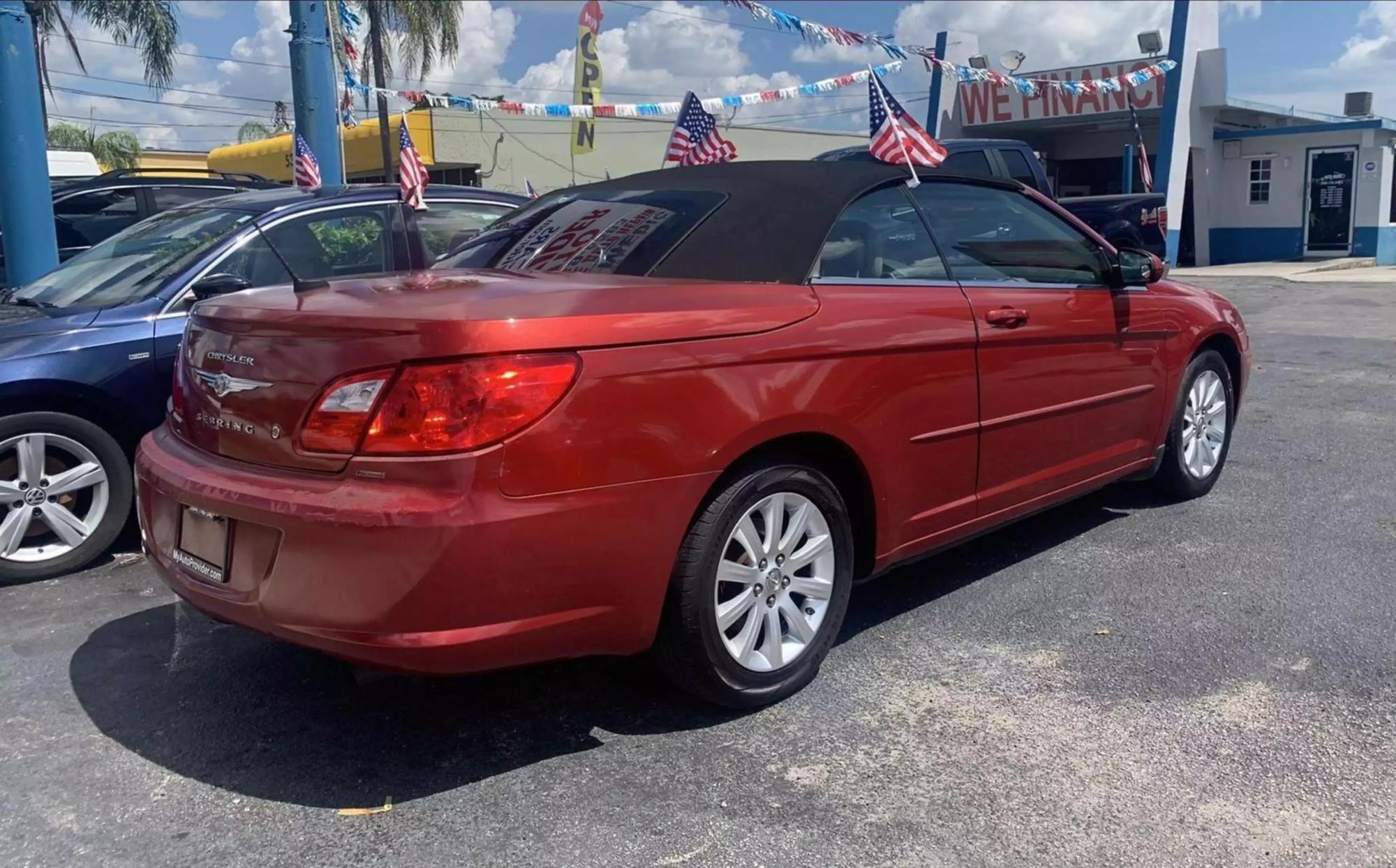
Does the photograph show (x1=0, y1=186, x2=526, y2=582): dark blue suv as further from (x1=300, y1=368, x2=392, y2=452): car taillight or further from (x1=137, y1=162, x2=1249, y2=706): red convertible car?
(x1=300, y1=368, x2=392, y2=452): car taillight

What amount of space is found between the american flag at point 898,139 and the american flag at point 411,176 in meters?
2.38

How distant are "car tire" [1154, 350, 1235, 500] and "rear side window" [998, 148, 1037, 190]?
633 cm

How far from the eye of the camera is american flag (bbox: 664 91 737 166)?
8094 millimetres

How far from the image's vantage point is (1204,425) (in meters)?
5.55

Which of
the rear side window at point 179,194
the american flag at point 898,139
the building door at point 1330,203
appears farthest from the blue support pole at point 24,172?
the building door at point 1330,203

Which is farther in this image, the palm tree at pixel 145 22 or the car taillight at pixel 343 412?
the palm tree at pixel 145 22

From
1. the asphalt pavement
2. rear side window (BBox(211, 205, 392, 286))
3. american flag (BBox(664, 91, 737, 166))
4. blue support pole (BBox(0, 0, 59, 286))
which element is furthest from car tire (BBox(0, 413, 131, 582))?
american flag (BBox(664, 91, 737, 166))

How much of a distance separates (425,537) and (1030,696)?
6.24 ft

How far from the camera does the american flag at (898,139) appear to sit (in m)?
4.54

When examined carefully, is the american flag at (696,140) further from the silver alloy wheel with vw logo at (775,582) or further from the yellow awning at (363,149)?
the yellow awning at (363,149)

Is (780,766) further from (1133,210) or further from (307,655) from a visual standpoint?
(1133,210)

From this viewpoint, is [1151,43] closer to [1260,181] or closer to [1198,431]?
[1260,181]

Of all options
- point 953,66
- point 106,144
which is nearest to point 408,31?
point 953,66

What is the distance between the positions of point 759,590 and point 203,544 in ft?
5.07
